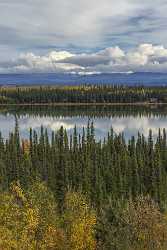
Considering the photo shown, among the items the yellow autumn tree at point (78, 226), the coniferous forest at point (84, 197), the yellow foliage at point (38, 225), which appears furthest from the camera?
the yellow autumn tree at point (78, 226)

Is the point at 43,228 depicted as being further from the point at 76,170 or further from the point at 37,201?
the point at 76,170

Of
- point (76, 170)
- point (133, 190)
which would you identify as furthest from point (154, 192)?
point (76, 170)

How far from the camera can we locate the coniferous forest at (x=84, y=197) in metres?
46.9

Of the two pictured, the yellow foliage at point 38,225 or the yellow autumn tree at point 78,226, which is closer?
the yellow foliage at point 38,225

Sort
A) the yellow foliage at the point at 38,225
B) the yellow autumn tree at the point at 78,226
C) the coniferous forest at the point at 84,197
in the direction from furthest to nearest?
the yellow autumn tree at the point at 78,226 → the coniferous forest at the point at 84,197 → the yellow foliage at the point at 38,225

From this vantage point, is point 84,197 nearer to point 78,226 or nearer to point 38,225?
point 38,225

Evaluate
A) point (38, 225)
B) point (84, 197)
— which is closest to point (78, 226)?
point (38, 225)

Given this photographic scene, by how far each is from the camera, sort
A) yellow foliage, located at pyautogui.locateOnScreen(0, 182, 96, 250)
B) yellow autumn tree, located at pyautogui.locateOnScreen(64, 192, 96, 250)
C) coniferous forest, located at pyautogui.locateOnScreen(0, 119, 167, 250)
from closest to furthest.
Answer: yellow foliage, located at pyautogui.locateOnScreen(0, 182, 96, 250) < coniferous forest, located at pyautogui.locateOnScreen(0, 119, 167, 250) < yellow autumn tree, located at pyautogui.locateOnScreen(64, 192, 96, 250)

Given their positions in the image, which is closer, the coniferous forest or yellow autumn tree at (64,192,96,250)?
the coniferous forest

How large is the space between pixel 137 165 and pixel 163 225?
262ft

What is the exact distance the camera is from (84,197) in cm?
8856

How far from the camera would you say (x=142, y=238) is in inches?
1989

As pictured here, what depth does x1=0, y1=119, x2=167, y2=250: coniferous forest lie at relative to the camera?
46.9m

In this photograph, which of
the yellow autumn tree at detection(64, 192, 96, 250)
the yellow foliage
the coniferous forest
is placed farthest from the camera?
the yellow autumn tree at detection(64, 192, 96, 250)
